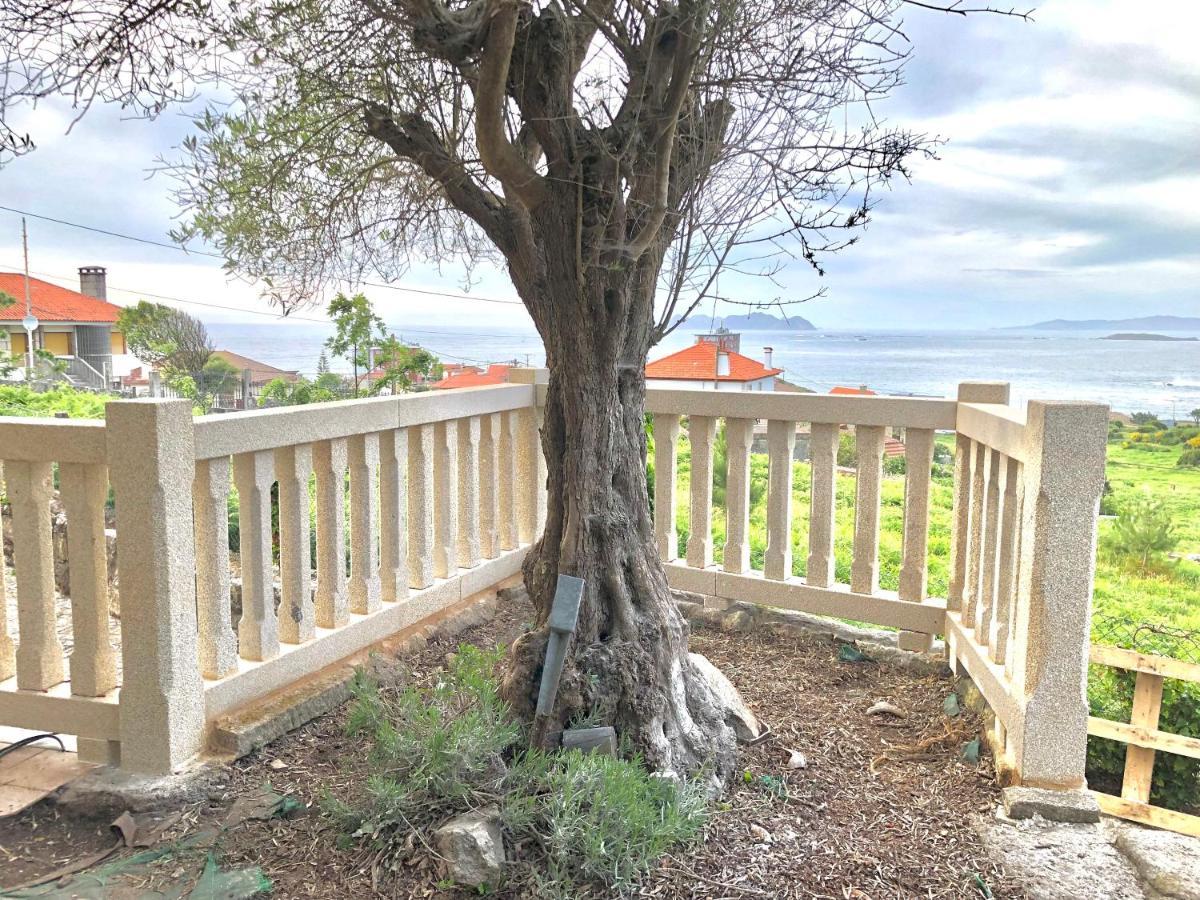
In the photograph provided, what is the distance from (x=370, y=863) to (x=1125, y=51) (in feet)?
27.1

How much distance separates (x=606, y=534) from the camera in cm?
262

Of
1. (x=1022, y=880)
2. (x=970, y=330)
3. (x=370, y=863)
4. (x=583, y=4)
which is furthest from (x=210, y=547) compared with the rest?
(x=970, y=330)

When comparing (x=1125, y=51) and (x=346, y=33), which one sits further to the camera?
(x=1125, y=51)

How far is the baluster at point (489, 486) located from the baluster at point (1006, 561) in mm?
2299

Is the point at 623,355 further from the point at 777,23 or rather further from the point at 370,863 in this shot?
the point at 370,863

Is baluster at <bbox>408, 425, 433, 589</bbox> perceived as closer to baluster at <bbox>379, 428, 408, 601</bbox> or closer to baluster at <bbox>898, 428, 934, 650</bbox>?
baluster at <bbox>379, 428, 408, 601</bbox>

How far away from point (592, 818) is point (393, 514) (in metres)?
1.81

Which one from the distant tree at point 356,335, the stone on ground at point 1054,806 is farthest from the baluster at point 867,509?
the distant tree at point 356,335

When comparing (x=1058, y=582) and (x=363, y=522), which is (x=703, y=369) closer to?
(x=363, y=522)

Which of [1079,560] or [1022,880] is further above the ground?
[1079,560]

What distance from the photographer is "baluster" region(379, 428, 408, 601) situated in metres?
3.45

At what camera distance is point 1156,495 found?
602cm

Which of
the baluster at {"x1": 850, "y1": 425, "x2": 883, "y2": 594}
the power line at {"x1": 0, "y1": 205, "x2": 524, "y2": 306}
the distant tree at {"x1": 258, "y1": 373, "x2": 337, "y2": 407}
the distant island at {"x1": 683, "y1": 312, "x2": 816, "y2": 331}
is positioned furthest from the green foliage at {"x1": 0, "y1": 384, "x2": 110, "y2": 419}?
the baluster at {"x1": 850, "y1": 425, "x2": 883, "y2": 594}

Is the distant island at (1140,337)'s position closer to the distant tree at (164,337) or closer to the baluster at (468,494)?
the baluster at (468,494)
